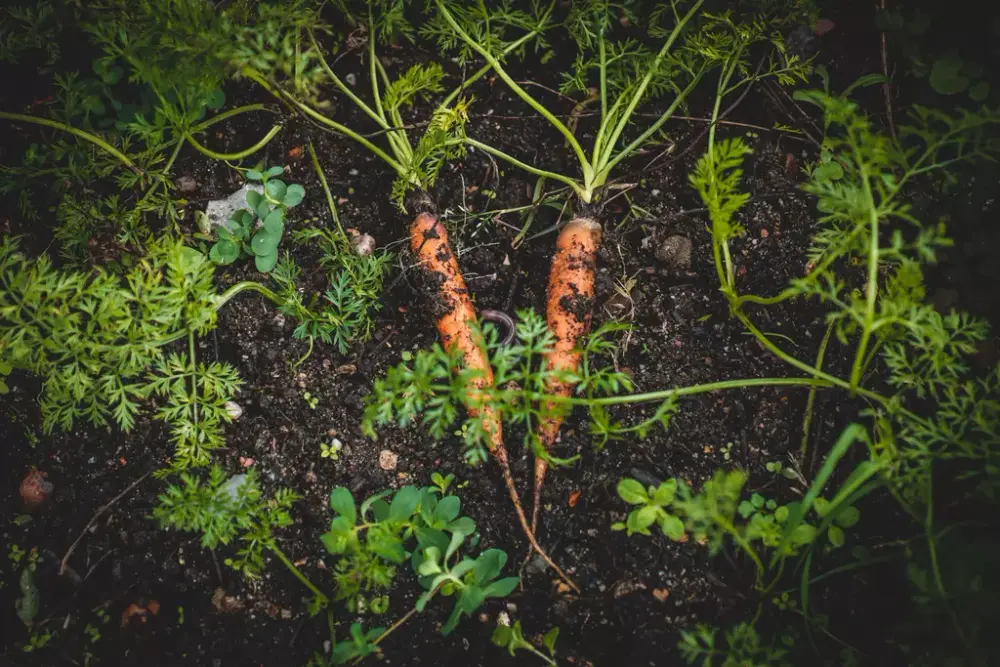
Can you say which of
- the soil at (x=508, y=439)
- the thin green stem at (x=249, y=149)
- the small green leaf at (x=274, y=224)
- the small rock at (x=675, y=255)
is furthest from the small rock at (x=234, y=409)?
the small rock at (x=675, y=255)

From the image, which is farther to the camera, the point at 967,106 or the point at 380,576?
the point at 967,106

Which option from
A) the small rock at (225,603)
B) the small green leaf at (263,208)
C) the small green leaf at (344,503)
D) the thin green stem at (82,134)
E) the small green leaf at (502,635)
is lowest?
the small rock at (225,603)

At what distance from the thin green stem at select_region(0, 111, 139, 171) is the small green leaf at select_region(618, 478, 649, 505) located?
1.66 metres

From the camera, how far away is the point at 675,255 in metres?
1.91

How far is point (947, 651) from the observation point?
59.6 inches

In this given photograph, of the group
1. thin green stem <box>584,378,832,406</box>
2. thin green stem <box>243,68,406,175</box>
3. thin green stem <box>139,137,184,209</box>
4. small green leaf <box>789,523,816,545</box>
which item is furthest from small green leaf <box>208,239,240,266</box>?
small green leaf <box>789,523,816,545</box>

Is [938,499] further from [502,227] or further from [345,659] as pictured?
[345,659]

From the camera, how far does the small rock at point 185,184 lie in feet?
6.51

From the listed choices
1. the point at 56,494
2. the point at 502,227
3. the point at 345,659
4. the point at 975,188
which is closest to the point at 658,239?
the point at 502,227

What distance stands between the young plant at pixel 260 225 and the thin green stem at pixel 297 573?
806 millimetres

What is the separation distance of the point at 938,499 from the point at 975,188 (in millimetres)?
861

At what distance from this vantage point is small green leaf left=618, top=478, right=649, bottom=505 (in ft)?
5.45

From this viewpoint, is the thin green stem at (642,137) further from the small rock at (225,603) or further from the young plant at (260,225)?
the small rock at (225,603)

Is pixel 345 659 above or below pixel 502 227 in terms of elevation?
below
